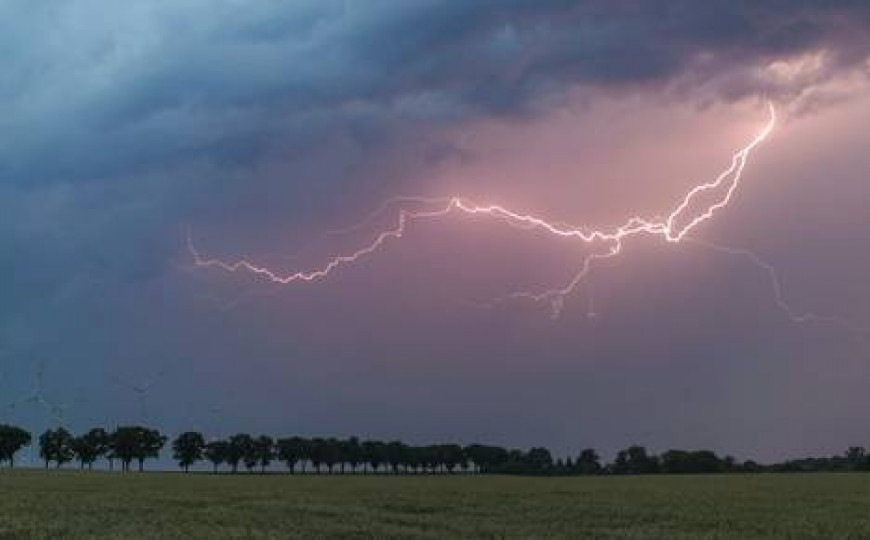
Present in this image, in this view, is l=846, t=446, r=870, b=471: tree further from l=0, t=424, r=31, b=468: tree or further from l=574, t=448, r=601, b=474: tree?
l=0, t=424, r=31, b=468: tree

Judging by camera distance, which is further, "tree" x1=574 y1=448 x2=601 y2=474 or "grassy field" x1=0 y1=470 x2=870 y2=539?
"tree" x1=574 y1=448 x2=601 y2=474

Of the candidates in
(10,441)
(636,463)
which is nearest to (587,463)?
(636,463)

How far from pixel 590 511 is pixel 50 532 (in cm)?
2369

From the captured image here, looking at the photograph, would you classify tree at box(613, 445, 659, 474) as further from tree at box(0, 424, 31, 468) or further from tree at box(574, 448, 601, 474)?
tree at box(0, 424, 31, 468)

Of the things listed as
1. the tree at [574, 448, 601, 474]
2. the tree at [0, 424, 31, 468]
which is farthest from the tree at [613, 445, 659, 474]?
the tree at [0, 424, 31, 468]

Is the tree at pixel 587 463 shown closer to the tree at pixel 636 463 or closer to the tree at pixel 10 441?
the tree at pixel 636 463

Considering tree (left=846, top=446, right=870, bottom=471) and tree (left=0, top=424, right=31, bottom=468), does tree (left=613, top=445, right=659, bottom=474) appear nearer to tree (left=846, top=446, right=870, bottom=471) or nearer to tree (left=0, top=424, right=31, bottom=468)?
tree (left=846, top=446, right=870, bottom=471)

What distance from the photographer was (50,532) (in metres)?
31.5

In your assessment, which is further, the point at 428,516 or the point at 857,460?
the point at 857,460

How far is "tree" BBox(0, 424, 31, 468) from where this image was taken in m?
195

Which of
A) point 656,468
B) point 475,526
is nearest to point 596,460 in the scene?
point 656,468

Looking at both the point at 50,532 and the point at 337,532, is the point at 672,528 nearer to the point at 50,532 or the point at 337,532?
the point at 337,532

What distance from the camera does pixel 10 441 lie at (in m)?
196

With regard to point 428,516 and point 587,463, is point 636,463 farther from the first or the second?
point 428,516
